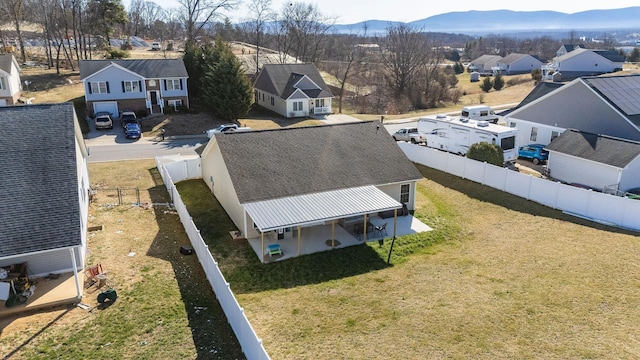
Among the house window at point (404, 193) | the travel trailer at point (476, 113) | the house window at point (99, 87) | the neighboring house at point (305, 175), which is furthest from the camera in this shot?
the house window at point (99, 87)

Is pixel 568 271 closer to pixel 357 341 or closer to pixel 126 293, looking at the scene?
pixel 357 341

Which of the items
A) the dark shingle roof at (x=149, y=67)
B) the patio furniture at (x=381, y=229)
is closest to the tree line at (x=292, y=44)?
the dark shingle roof at (x=149, y=67)

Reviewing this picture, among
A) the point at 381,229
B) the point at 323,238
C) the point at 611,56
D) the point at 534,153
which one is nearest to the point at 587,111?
the point at 534,153

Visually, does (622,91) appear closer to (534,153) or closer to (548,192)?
(534,153)

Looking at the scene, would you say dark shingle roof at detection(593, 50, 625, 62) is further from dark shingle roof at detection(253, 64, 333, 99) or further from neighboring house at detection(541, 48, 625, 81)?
dark shingle roof at detection(253, 64, 333, 99)

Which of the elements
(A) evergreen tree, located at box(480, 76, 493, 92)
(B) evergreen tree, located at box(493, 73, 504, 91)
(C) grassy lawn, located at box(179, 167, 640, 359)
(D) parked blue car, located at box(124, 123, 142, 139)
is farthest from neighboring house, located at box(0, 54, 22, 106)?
(B) evergreen tree, located at box(493, 73, 504, 91)

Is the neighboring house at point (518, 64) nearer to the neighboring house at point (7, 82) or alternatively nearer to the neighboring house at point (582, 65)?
the neighboring house at point (582, 65)
